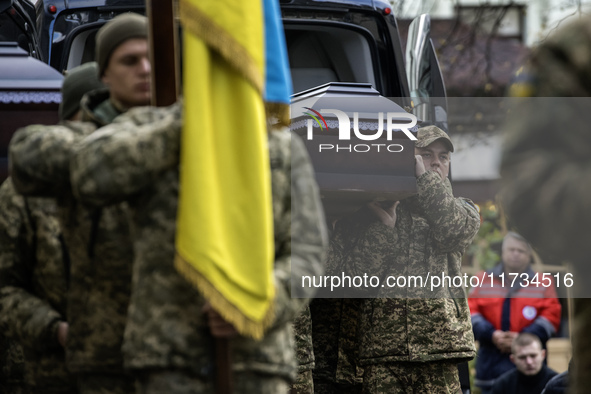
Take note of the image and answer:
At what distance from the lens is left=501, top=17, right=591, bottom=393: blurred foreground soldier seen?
2.58m

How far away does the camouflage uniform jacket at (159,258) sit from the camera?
2949 millimetres

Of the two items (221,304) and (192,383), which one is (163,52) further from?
(192,383)

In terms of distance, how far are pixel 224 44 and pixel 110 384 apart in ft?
3.64

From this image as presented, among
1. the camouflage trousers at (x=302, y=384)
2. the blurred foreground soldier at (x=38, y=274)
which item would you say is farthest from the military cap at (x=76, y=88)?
the camouflage trousers at (x=302, y=384)

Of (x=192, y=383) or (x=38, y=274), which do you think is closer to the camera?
(x=192, y=383)

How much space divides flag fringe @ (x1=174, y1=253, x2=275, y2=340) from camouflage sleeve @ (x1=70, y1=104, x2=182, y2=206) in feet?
0.79

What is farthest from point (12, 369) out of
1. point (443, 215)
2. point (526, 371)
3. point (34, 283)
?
point (526, 371)

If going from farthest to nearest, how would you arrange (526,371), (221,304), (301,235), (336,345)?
1. (526,371)
2. (336,345)
3. (301,235)
4. (221,304)

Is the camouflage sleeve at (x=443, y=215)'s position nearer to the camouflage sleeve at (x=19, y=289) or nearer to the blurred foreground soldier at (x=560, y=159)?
the camouflage sleeve at (x=19, y=289)

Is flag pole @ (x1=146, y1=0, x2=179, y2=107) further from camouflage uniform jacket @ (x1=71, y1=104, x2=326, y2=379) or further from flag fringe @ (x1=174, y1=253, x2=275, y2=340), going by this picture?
flag fringe @ (x1=174, y1=253, x2=275, y2=340)

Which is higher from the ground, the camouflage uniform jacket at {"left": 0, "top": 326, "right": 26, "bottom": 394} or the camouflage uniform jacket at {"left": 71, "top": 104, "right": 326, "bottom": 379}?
the camouflage uniform jacket at {"left": 71, "top": 104, "right": 326, "bottom": 379}

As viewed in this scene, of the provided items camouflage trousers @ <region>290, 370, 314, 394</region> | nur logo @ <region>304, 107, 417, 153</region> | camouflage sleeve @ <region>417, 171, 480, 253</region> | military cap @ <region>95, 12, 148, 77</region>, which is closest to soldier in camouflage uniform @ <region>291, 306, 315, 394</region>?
camouflage trousers @ <region>290, 370, 314, 394</region>

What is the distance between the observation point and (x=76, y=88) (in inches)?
156

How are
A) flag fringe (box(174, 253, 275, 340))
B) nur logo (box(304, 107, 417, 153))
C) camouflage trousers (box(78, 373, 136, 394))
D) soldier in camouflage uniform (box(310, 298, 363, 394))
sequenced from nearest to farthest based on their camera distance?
flag fringe (box(174, 253, 275, 340)) → camouflage trousers (box(78, 373, 136, 394)) → nur logo (box(304, 107, 417, 153)) → soldier in camouflage uniform (box(310, 298, 363, 394))
